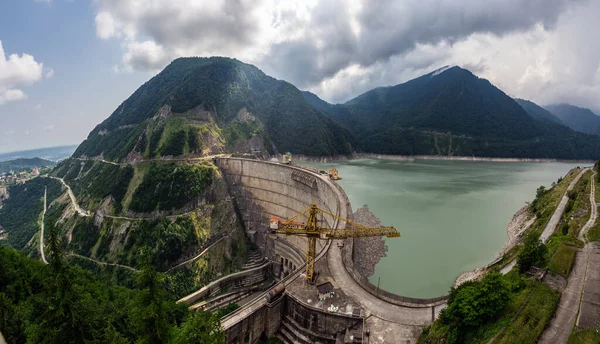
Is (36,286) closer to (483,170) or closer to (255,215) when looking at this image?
(255,215)

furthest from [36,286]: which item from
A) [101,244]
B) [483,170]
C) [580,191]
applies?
[483,170]

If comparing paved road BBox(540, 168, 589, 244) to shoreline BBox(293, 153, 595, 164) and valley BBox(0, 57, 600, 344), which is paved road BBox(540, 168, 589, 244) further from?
shoreline BBox(293, 153, 595, 164)

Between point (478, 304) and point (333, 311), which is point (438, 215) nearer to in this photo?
point (333, 311)

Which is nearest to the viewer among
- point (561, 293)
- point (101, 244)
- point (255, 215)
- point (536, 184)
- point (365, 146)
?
point (561, 293)

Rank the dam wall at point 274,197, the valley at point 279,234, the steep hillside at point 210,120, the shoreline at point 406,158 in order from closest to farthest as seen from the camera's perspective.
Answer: the valley at point 279,234 → the dam wall at point 274,197 → the steep hillside at point 210,120 → the shoreline at point 406,158

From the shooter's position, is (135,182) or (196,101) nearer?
(135,182)

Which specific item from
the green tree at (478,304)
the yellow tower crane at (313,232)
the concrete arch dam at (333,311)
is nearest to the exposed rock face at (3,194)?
the yellow tower crane at (313,232)

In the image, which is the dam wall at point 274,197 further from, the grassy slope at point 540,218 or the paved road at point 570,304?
the paved road at point 570,304
